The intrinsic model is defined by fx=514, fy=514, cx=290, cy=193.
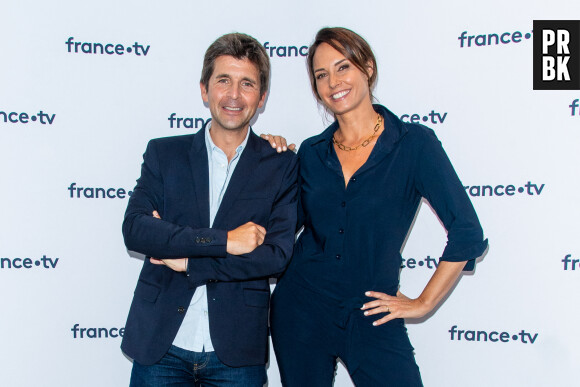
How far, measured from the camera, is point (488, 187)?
2.77 metres

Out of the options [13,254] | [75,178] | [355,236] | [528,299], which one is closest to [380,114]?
[355,236]

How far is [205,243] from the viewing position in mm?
1914

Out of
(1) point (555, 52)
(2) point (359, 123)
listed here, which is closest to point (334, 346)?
(2) point (359, 123)

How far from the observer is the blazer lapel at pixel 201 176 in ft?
6.74

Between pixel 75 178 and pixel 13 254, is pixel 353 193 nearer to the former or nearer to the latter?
pixel 75 178
